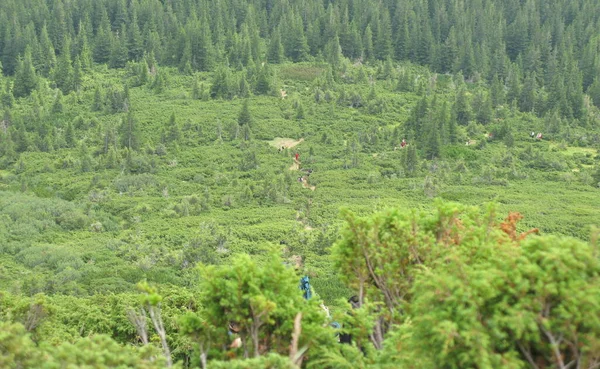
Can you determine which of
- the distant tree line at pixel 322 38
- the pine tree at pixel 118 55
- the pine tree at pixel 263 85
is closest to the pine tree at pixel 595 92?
the distant tree line at pixel 322 38

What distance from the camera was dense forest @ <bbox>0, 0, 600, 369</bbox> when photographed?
42.3ft

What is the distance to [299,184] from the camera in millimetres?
49469

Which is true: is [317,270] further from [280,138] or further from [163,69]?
[163,69]

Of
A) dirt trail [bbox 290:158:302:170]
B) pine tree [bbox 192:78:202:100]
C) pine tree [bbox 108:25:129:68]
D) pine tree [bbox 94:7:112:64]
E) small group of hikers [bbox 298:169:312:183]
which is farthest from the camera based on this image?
pine tree [bbox 94:7:112:64]

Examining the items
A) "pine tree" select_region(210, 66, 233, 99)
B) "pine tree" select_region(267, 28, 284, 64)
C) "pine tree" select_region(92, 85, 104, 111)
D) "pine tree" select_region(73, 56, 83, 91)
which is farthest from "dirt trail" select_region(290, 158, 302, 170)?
"pine tree" select_region(267, 28, 284, 64)

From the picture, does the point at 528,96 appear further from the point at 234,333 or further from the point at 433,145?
the point at 234,333

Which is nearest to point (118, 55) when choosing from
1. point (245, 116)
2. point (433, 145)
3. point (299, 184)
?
point (245, 116)

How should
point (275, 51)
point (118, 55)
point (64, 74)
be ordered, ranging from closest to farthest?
point (64, 74), point (118, 55), point (275, 51)

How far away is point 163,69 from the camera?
250 ft

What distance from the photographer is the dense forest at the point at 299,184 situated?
1288 centimetres

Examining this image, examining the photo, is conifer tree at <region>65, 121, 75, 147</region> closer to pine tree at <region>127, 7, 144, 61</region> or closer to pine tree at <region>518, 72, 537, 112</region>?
pine tree at <region>127, 7, 144, 61</region>

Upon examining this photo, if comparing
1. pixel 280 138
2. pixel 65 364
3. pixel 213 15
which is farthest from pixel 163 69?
pixel 65 364

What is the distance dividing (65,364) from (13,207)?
3320cm

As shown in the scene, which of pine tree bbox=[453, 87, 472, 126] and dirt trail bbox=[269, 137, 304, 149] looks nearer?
dirt trail bbox=[269, 137, 304, 149]
